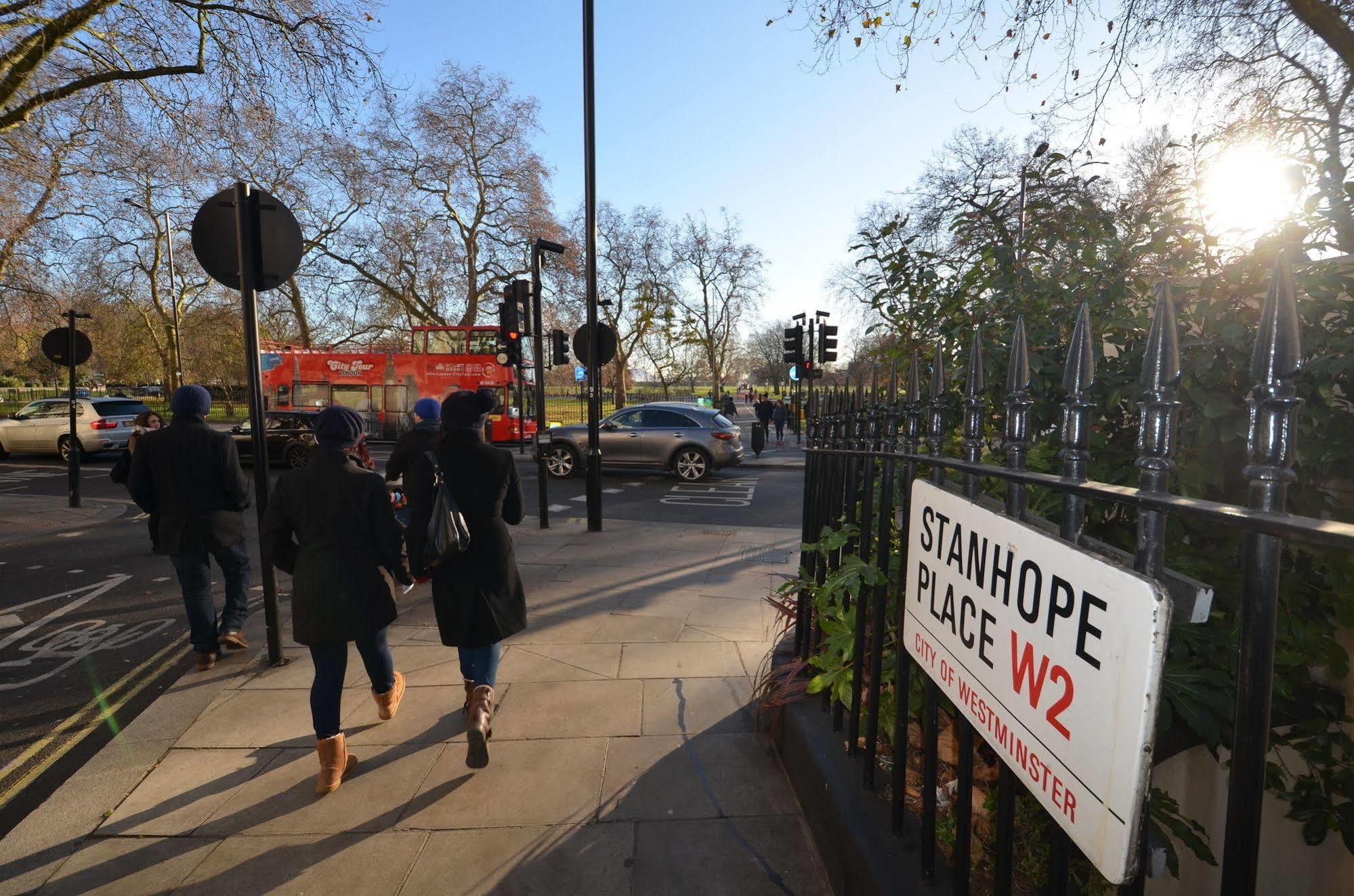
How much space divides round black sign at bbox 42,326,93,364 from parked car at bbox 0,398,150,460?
6934 mm

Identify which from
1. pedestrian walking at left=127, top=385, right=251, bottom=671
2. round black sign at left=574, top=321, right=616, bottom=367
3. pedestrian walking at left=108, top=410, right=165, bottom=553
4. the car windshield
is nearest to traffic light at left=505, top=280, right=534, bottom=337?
round black sign at left=574, top=321, right=616, bottom=367

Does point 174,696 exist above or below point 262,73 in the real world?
below

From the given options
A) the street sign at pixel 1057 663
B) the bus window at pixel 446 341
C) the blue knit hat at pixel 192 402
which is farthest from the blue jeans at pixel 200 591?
the bus window at pixel 446 341

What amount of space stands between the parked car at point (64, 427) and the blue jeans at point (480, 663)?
1749 cm

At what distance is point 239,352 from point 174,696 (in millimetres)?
42725

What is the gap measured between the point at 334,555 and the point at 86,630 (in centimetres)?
359

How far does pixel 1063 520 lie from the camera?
1246 mm

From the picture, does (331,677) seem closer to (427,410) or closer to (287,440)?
(427,410)

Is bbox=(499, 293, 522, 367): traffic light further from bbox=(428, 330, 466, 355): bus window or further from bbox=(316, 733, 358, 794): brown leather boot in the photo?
bbox=(428, 330, 466, 355): bus window

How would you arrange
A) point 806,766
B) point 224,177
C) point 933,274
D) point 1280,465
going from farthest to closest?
point 224,177 → point 933,274 → point 806,766 → point 1280,465

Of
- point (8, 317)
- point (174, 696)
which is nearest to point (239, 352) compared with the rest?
point (8, 317)

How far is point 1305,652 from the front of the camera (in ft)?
5.81

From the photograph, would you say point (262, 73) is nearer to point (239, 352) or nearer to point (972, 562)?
point (972, 562)

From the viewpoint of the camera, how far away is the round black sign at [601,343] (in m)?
8.81
